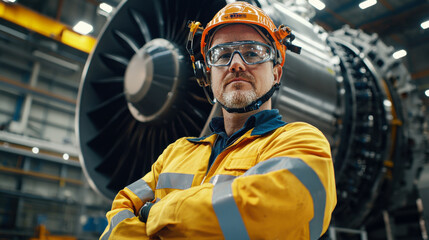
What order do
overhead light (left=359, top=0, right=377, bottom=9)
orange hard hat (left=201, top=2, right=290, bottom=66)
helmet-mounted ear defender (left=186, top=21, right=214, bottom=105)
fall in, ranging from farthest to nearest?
overhead light (left=359, top=0, right=377, bottom=9)
helmet-mounted ear defender (left=186, top=21, right=214, bottom=105)
orange hard hat (left=201, top=2, right=290, bottom=66)

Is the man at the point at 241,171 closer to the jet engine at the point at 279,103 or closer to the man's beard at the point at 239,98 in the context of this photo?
the man's beard at the point at 239,98

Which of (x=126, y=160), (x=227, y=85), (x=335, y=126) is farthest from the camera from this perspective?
(x=126, y=160)

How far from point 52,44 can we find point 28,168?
478 cm

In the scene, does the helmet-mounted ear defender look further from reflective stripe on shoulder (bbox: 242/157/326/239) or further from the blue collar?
reflective stripe on shoulder (bbox: 242/157/326/239)

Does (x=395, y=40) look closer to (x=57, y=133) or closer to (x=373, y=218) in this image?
(x=373, y=218)

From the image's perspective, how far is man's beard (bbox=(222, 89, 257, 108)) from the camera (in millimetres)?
1759

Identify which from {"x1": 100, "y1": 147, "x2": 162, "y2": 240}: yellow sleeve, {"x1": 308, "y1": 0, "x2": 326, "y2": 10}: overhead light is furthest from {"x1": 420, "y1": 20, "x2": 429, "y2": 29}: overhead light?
{"x1": 100, "y1": 147, "x2": 162, "y2": 240}: yellow sleeve

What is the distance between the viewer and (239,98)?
176 cm

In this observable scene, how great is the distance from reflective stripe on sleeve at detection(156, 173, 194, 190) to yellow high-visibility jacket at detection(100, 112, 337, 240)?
106 mm

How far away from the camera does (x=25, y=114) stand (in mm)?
13047

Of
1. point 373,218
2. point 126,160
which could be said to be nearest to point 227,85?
point 126,160

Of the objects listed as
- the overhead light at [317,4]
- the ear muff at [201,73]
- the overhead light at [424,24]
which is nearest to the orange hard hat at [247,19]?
the ear muff at [201,73]

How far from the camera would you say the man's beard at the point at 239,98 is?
5.77 feet

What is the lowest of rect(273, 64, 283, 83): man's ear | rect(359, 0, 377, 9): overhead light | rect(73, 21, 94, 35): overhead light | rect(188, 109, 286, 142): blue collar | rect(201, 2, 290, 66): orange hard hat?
rect(188, 109, 286, 142): blue collar
